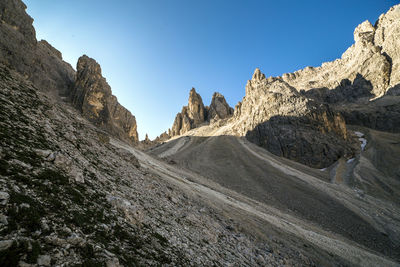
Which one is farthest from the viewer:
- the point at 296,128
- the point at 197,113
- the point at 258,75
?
the point at 197,113

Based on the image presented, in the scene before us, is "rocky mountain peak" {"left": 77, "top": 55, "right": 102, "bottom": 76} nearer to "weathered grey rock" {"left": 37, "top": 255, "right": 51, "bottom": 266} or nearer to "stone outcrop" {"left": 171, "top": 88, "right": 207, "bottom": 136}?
"weathered grey rock" {"left": 37, "top": 255, "right": 51, "bottom": 266}

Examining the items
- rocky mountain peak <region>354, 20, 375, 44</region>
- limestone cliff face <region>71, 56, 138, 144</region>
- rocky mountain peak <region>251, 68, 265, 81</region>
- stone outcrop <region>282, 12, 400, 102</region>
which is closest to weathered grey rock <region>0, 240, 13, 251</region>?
limestone cliff face <region>71, 56, 138, 144</region>

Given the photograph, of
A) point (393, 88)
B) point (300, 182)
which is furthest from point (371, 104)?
point (300, 182)

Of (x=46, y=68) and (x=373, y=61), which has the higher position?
(x=373, y=61)

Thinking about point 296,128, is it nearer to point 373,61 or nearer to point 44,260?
point 44,260

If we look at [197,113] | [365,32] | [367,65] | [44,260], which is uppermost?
[365,32]

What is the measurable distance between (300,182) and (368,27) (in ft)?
578

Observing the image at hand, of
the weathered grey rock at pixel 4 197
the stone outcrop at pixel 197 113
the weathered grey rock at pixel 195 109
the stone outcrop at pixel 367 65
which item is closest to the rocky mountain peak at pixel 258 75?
the stone outcrop at pixel 197 113

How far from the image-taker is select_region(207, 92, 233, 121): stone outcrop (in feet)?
538

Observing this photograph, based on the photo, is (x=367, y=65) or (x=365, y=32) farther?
Result: (x=365, y=32)

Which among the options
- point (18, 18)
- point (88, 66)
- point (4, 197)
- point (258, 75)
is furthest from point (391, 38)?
point (18, 18)

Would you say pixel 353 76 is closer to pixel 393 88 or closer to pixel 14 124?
pixel 393 88

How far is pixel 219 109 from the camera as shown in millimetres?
166625

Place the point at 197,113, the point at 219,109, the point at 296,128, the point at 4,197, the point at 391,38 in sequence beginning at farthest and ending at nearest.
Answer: the point at 197,113, the point at 219,109, the point at 391,38, the point at 296,128, the point at 4,197
